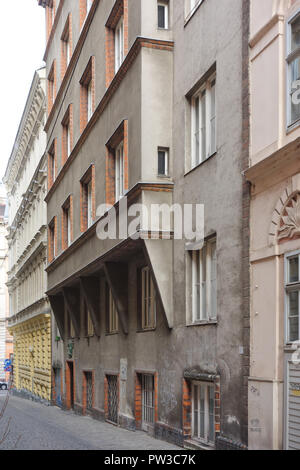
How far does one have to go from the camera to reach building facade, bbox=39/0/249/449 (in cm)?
1137

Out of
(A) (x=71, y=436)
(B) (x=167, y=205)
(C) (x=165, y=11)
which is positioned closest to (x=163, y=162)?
(B) (x=167, y=205)

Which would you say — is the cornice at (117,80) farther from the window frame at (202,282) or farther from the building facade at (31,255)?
the building facade at (31,255)

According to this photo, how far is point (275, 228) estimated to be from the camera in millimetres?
9953

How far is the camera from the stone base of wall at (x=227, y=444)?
1068 cm

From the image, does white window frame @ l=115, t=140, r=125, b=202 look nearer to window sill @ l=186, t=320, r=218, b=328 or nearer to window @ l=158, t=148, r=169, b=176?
window @ l=158, t=148, r=169, b=176

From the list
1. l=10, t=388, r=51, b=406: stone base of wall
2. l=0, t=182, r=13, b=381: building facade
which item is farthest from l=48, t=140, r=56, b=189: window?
l=0, t=182, r=13, b=381: building facade

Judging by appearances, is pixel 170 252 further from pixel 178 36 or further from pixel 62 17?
pixel 62 17

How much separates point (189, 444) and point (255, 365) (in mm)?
3213

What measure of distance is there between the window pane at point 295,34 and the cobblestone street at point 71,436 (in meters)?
7.32

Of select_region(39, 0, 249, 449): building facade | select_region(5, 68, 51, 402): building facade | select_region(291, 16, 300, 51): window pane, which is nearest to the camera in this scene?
select_region(291, 16, 300, 51): window pane

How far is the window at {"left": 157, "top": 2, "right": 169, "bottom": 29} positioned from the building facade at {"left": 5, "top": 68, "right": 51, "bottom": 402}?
1810 cm

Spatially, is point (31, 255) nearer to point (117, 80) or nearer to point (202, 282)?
point (117, 80)

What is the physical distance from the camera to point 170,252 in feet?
46.2

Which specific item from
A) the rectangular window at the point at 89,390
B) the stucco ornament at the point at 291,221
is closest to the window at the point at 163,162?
the stucco ornament at the point at 291,221
